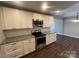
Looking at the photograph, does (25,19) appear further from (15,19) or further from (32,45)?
(32,45)

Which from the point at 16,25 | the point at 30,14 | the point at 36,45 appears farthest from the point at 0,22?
the point at 36,45

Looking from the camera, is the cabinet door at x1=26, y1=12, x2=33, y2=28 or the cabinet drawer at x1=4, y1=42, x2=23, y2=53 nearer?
the cabinet drawer at x1=4, y1=42, x2=23, y2=53

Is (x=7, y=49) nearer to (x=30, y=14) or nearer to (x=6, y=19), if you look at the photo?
(x=6, y=19)

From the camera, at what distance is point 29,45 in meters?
3.83

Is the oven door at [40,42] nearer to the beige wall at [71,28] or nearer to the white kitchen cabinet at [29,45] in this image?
the white kitchen cabinet at [29,45]

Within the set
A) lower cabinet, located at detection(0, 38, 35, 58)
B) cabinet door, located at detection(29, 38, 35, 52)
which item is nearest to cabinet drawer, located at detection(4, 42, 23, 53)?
lower cabinet, located at detection(0, 38, 35, 58)

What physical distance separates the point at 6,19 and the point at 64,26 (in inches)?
331

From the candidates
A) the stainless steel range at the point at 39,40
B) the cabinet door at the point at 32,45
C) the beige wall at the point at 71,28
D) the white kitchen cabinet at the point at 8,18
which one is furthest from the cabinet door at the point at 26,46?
the beige wall at the point at 71,28

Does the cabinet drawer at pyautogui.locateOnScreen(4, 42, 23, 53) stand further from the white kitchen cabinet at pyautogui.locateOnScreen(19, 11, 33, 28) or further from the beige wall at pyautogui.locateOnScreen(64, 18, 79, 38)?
the beige wall at pyautogui.locateOnScreen(64, 18, 79, 38)

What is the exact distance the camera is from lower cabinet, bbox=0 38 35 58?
2836 millimetres

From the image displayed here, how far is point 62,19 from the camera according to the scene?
411 inches

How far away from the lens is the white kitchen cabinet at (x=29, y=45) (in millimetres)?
3656

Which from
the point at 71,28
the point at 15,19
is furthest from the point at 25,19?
the point at 71,28

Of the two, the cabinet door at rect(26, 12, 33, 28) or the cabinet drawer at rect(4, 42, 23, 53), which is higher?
the cabinet door at rect(26, 12, 33, 28)
